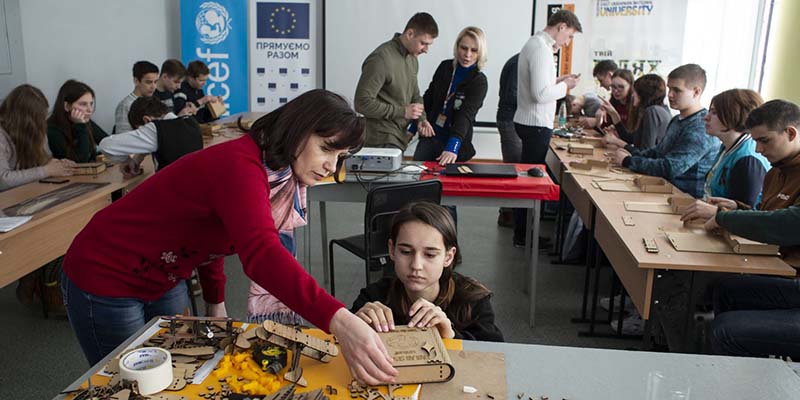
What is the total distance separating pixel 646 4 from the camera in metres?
6.91

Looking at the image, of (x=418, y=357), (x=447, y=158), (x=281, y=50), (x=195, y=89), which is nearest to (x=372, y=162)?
(x=447, y=158)

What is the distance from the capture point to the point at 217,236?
1.53 metres

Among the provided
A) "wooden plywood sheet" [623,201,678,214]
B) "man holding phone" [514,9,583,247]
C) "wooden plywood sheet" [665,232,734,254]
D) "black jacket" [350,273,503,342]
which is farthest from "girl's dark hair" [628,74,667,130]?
"black jacket" [350,273,503,342]

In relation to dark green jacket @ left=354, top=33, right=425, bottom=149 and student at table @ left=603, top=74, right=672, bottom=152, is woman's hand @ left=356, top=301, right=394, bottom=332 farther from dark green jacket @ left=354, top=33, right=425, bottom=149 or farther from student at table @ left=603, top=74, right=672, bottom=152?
student at table @ left=603, top=74, right=672, bottom=152

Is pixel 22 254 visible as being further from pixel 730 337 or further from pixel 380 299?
pixel 730 337

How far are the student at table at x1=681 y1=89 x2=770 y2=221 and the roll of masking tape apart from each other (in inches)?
90.4

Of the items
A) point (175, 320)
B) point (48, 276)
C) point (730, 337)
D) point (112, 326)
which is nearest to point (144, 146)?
point (48, 276)

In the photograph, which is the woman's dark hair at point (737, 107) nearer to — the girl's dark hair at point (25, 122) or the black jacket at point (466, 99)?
the black jacket at point (466, 99)

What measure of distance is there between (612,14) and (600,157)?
10.8 feet

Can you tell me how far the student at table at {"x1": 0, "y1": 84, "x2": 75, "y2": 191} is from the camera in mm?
3339

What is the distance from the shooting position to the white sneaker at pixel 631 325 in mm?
3297

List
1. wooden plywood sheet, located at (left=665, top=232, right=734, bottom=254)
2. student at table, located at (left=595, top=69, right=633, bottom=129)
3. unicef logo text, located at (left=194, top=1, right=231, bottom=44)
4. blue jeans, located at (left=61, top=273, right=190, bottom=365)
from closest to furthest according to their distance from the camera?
blue jeans, located at (left=61, top=273, right=190, bottom=365), wooden plywood sheet, located at (left=665, top=232, right=734, bottom=254), student at table, located at (left=595, top=69, right=633, bottom=129), unicef logo text, located at (left=194, top=1, right=231, bottom=44)

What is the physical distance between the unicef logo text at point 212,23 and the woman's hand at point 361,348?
22.2 ft

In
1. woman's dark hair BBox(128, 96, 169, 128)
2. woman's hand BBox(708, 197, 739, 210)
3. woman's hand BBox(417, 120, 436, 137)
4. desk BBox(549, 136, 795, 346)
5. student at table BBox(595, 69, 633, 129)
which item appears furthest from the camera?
student at table BBox(595, 69, 633, 129)
